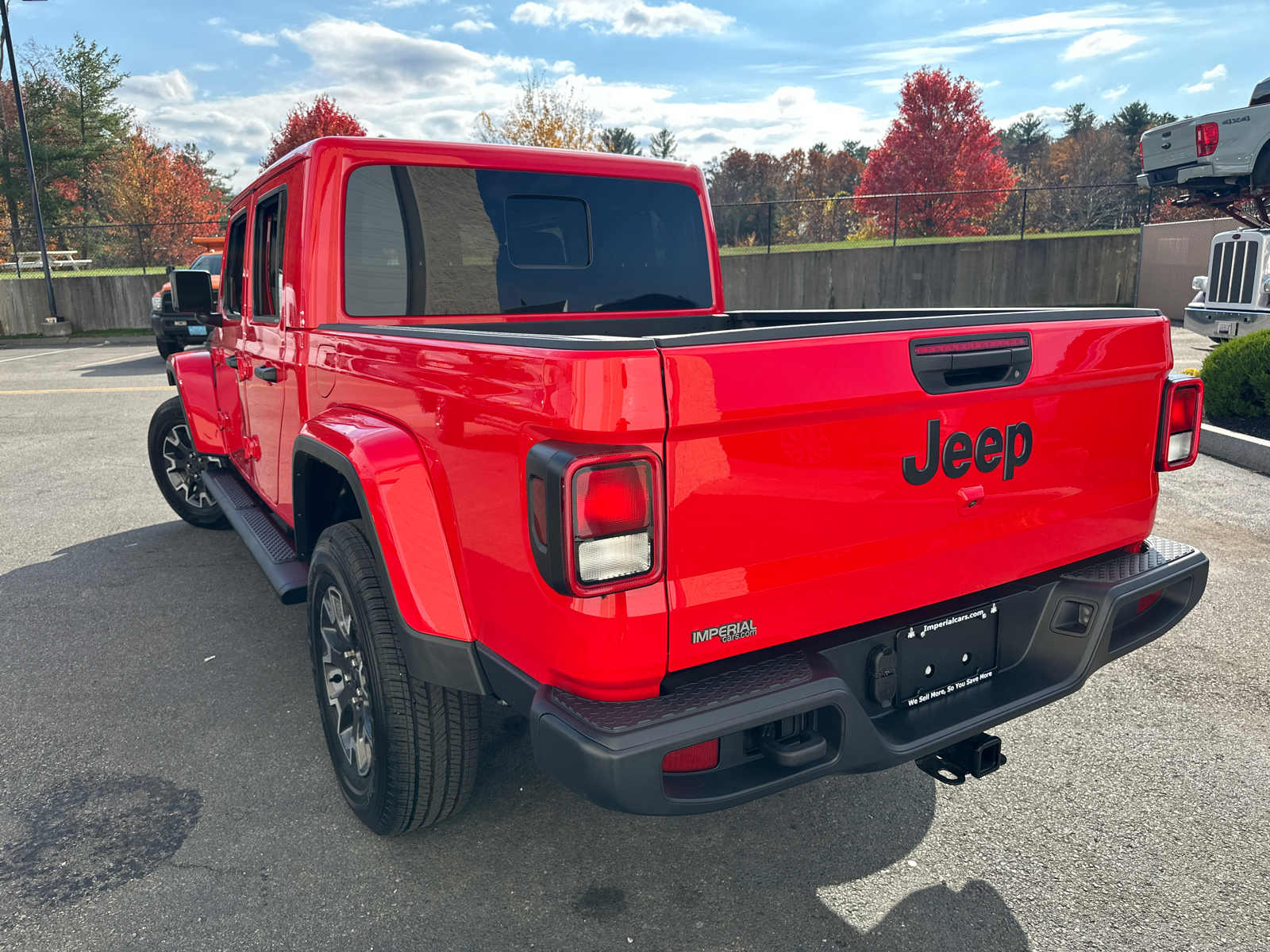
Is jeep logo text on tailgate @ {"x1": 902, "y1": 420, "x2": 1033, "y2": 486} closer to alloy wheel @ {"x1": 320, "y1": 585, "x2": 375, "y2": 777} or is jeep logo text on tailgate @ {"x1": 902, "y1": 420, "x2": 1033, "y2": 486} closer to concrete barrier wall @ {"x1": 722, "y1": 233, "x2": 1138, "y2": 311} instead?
alloy wheel @ {"x1": 320, "y1": 585, "x2": 375, "y2": 777}

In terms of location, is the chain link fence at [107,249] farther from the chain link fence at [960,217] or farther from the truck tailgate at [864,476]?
the truck tailgate at [864,476]

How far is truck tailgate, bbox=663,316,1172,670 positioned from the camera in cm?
188

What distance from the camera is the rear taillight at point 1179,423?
2.74 m

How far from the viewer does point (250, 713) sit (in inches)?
141

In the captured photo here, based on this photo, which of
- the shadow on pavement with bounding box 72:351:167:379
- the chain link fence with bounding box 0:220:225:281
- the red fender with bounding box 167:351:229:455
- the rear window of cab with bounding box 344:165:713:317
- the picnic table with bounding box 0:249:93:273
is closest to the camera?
the rear window of cab with bounding box 344:165:713:317

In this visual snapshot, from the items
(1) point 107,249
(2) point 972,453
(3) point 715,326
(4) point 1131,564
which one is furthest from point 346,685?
(1) point 107,249

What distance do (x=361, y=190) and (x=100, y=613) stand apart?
2958mm

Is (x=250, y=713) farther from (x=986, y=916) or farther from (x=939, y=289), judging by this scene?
(x=939, y=289)

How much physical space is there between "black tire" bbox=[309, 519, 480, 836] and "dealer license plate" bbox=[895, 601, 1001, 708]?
4.02 feet

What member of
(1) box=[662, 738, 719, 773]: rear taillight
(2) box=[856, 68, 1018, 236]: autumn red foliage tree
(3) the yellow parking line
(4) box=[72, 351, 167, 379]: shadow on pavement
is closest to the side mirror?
(1) box=[662, 738, 719, 773]: rear taillight

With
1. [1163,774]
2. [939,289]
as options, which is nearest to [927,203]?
[939,289]

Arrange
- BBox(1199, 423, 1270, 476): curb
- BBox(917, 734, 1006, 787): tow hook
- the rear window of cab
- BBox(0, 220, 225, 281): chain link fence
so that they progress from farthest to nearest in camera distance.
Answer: BBox(0, 220, 225, 281): chain link fence
BBox(1199, 423, 1270, 476): curb
the rear window of cab
BBox(917, 734, 1006, 787): tow hook

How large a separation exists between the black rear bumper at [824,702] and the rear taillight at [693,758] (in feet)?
0.06

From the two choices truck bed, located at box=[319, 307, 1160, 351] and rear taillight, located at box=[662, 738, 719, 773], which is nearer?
truck bed, located at box=[319, 307, 1160, 351]
